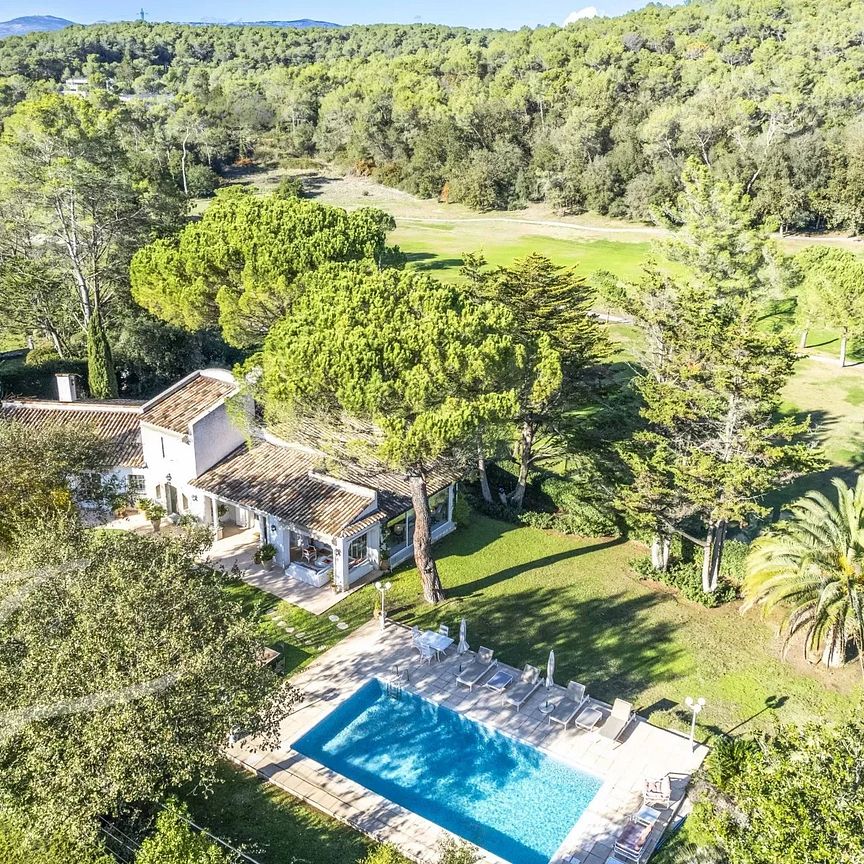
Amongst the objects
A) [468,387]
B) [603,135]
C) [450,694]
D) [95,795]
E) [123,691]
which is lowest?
[450,694]

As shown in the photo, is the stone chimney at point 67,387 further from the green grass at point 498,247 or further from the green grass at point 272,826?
the green grass at point 498,247

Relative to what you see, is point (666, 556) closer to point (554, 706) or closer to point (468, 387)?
point (554, 706)

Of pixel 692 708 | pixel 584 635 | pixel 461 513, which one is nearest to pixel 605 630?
pixel 584 635

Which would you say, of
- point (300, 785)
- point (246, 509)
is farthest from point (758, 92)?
point (300, 785)

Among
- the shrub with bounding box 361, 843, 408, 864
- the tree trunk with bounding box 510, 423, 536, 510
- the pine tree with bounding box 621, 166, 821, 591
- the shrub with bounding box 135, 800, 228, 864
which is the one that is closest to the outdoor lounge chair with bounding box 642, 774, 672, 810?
the shrub with bounding box 361, 843, 408, 864

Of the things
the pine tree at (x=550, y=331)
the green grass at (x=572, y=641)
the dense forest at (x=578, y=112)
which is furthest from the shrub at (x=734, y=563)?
the dense forest at (x=578, y=112)

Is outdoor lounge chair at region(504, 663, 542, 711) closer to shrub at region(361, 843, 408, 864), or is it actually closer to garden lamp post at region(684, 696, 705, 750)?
garden lamp post at region(684, 696, 705, 750)

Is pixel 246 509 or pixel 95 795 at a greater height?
pixel 95 795
